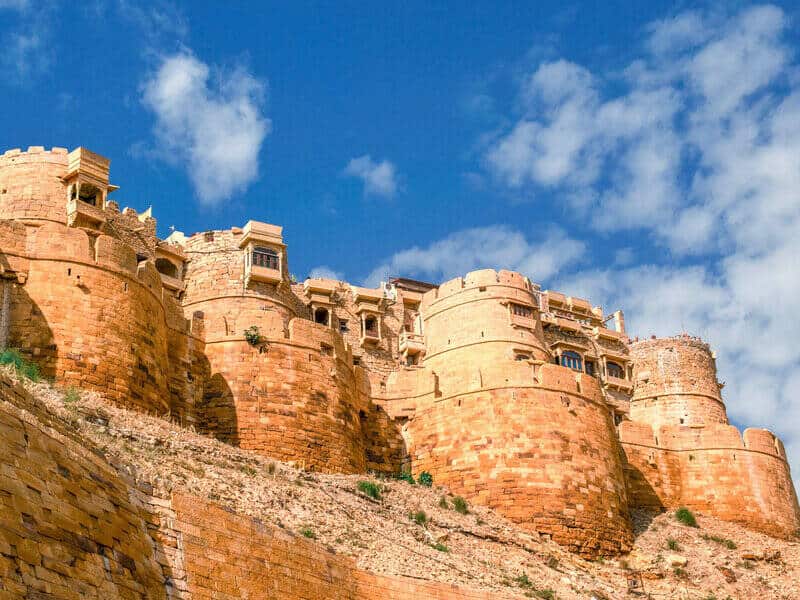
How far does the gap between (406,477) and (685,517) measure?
8816mm

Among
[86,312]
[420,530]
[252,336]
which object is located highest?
[252,336]

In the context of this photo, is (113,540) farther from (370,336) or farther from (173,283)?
(370,336)

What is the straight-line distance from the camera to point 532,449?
95.6ft

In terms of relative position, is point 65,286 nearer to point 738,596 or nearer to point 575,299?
point 738,596

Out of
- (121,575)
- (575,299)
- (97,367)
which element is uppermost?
(575,299)

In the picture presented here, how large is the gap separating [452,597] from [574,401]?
1216cm

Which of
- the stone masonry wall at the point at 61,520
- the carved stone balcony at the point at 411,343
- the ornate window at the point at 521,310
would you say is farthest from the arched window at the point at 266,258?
the stone masonry wall at the point at 61,520

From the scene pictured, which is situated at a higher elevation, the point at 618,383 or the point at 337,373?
the point at 618,383

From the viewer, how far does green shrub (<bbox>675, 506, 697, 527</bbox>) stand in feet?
110

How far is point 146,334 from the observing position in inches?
1000

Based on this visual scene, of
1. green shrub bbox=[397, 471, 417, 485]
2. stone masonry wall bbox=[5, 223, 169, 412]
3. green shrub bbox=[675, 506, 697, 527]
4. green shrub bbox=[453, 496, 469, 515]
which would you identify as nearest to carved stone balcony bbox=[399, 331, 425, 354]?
green shrub bbox=[397, 471, 417, 485]

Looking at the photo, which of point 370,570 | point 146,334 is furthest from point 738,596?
point 146,334

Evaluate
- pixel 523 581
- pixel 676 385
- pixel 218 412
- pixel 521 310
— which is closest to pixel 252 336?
pixel 218 412

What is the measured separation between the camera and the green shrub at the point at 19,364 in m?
21.0
